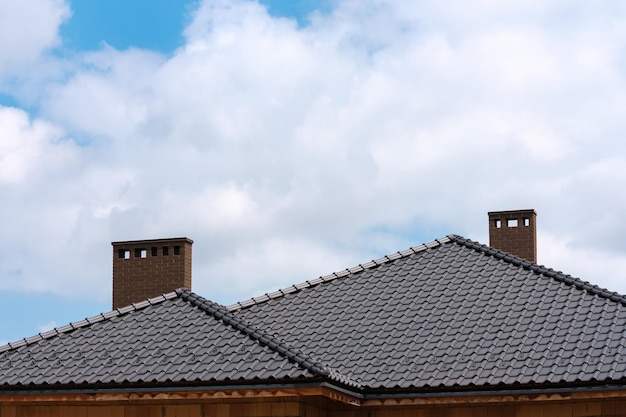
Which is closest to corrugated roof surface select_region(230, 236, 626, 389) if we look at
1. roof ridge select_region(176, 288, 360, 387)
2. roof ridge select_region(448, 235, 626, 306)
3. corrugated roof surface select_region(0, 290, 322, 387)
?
roof ridge select_region(448, 235, 626, 306)

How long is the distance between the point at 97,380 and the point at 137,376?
0.62 meters

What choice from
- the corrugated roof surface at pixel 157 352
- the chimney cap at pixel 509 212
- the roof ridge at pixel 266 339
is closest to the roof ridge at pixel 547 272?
the chimney cap at pixel 509 212

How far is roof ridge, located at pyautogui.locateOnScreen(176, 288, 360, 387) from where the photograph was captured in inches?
615

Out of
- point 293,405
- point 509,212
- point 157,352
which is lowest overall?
point 293,405

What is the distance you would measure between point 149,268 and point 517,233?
28.4 feet

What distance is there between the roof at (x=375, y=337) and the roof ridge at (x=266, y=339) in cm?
3

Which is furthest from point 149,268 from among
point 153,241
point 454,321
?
point 454,321

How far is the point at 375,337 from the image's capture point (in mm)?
18906

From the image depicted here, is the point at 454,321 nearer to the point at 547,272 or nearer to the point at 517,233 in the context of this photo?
the point at 547,272

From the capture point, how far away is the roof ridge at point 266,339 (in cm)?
1563

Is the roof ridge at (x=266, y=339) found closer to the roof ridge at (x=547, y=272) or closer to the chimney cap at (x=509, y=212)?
the roof ridge at (x=547, y=272)

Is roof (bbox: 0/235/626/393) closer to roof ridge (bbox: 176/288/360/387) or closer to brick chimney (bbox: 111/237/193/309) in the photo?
roof ridge (bbox: 176/288/360/387)

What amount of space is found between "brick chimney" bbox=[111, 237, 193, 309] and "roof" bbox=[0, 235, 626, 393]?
238 centimetres

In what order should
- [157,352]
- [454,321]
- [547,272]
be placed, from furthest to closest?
[547,272] < [454,321] < [157,352]
